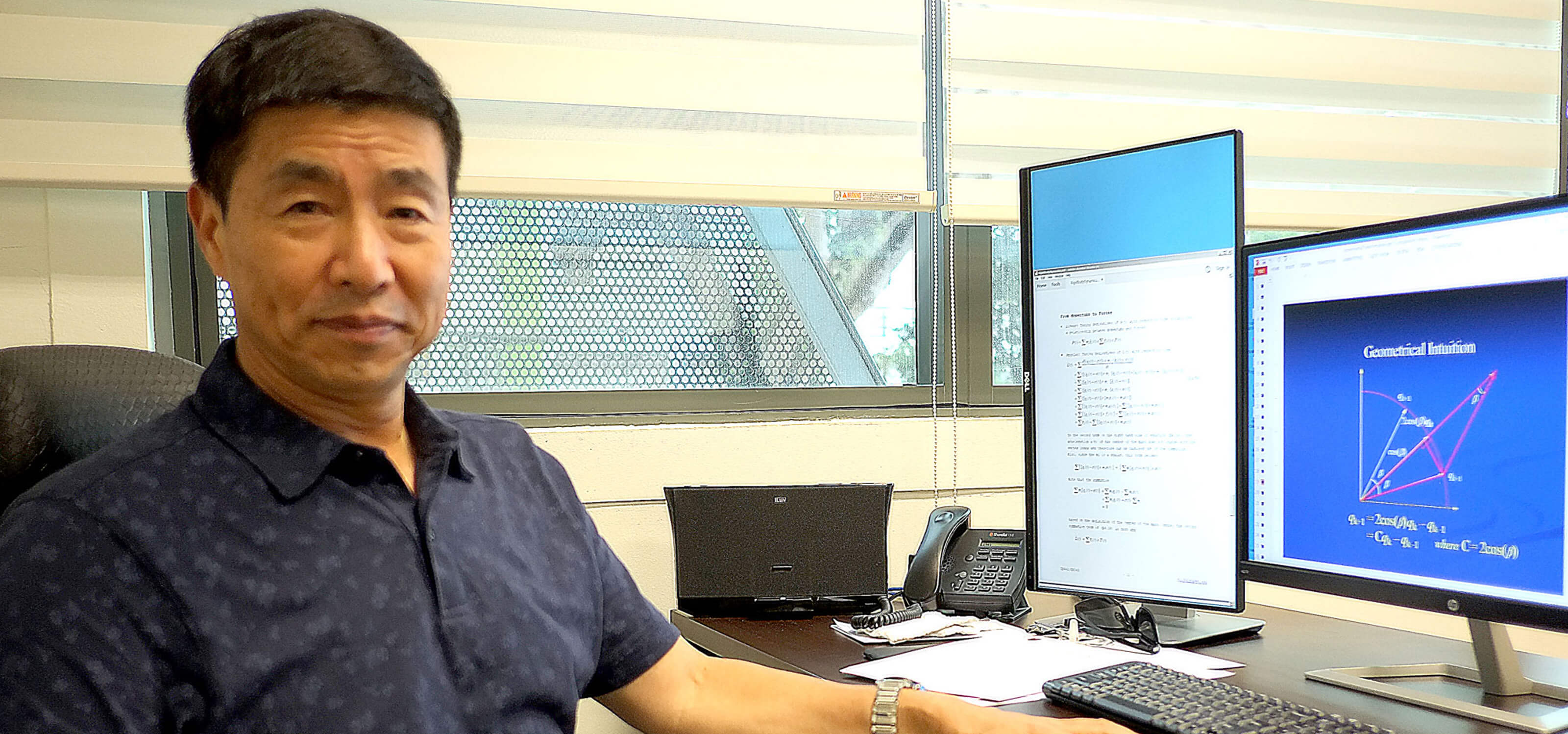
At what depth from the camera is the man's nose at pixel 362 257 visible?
936mm

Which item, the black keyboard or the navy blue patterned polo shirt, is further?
the black keyboard

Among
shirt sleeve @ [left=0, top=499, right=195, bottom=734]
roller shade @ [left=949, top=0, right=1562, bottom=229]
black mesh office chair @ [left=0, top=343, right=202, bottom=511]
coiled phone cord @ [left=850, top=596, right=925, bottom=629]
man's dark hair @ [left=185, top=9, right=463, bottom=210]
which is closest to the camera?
shirt sleeve @ [left=0, top=499, right=195, bottom=734]

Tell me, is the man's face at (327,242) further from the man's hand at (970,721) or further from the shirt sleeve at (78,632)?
the man's hand at (970,721)

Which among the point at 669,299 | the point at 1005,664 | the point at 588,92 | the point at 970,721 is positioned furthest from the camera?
the point at 669,299

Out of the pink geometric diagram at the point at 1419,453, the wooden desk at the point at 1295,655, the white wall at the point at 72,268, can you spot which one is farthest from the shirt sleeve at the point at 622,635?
the white wall at the point at 72,268

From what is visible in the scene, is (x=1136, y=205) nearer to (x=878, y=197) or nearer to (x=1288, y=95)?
(x=878, y=197)

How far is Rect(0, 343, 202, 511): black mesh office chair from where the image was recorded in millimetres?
1031

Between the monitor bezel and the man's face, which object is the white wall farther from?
the monitor bezel

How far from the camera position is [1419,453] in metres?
1.17

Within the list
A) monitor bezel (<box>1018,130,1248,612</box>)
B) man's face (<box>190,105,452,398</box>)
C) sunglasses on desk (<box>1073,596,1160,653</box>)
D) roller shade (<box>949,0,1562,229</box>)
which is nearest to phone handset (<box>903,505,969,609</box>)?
monitor bezel (<box>1018,130,1248,612</box>)

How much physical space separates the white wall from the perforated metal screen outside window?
16cm

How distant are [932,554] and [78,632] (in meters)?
1.17

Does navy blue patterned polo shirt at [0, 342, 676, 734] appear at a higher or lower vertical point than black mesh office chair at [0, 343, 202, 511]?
lower

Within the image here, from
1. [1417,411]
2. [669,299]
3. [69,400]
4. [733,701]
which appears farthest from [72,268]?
[1417,411]
